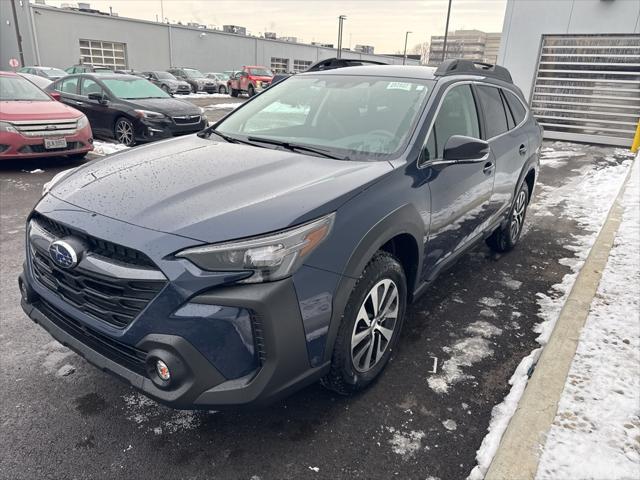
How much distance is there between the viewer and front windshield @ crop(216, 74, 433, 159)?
2906 mm

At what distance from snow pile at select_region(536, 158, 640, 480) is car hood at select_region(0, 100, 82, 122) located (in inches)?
300

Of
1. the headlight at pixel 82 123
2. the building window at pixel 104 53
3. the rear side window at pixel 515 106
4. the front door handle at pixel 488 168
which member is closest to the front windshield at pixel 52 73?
the building window at pixel 104 53

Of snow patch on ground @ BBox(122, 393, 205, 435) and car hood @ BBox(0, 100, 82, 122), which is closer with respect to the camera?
snow patch on ground @ BBox(122, 393, 205, 435)

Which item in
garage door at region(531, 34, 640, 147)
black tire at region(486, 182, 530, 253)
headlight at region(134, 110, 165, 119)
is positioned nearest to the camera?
black tire at region(486, 182, 530, 253)

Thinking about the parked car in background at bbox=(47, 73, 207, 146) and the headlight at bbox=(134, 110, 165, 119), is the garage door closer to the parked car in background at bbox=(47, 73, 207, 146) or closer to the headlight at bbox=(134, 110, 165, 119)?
the parked car in background at bbox=(47, 73, 207, 146)

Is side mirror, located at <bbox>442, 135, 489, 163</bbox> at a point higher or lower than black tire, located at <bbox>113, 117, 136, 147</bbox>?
higher

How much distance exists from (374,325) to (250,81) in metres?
26.5

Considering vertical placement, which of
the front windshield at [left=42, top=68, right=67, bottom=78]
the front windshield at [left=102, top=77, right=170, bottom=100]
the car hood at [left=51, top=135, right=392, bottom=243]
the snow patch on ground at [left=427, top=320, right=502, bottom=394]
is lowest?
the snow patch on ground at [left=427, top=320, right=502, bottom=394]

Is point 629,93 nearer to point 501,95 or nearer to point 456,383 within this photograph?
point 501,95

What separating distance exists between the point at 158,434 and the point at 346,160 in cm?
173

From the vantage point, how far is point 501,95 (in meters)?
4.32

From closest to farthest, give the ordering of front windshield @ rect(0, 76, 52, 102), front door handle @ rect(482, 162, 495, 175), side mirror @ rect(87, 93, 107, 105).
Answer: front door handle @ rect(482, 162, 495, 175) < front windshield @ rect(0, 76, 52, 102) < side mirror @ rect(87, 93, 107, 105)

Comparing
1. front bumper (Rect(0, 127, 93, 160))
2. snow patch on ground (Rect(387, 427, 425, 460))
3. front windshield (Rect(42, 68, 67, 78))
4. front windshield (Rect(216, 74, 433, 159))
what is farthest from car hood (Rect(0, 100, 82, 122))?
front windshield (Rect(42, 68, 67, 78))

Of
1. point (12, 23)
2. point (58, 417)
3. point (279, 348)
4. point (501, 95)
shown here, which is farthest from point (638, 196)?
point (12, 23)
